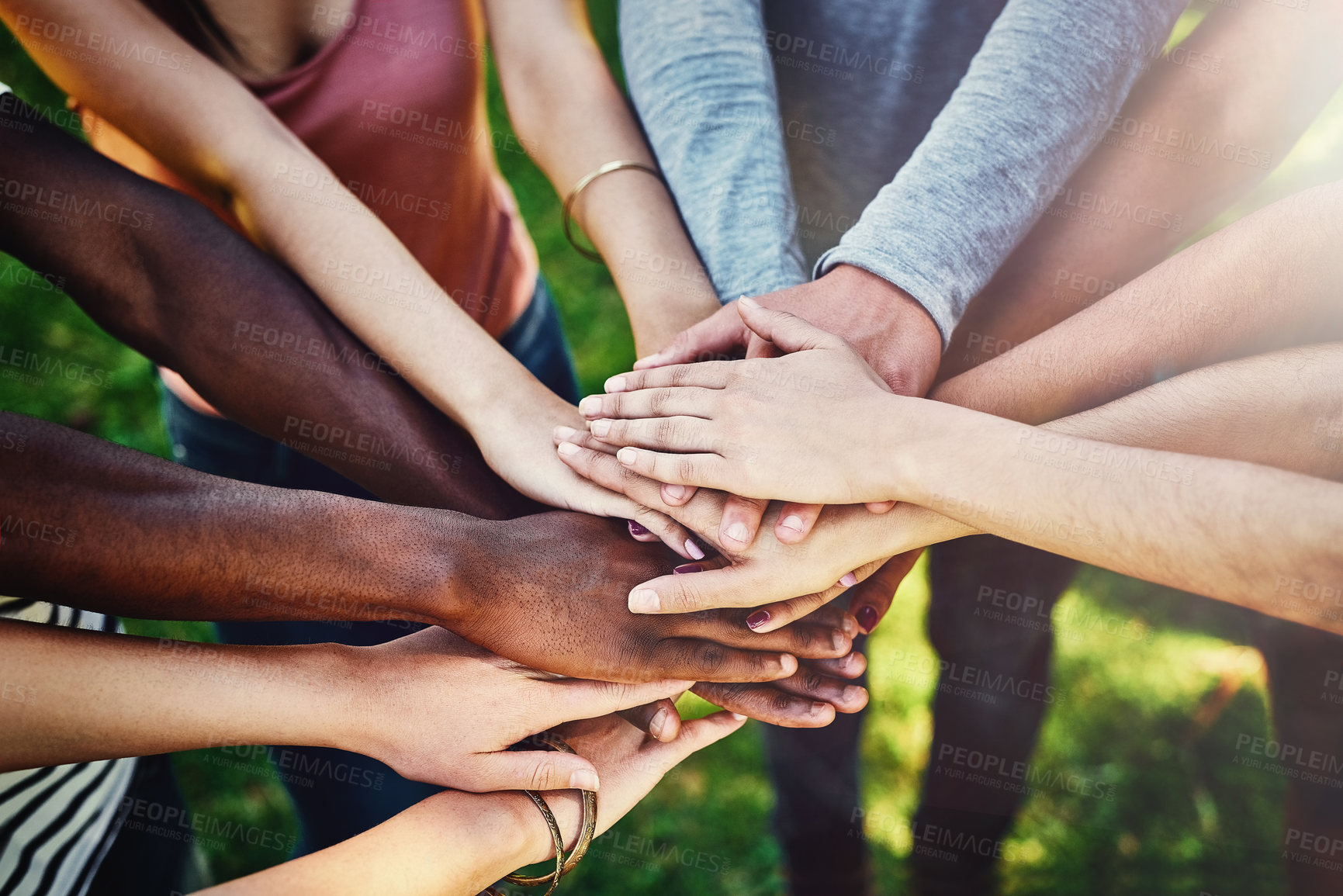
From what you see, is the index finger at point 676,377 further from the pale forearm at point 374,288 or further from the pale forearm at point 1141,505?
the pale forearm at point 1141,505

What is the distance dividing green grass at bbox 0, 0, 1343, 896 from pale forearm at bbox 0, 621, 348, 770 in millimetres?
1404

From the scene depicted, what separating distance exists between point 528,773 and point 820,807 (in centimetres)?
107

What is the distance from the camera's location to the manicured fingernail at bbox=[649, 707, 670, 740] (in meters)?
1.20

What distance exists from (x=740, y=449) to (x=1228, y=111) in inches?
36.7

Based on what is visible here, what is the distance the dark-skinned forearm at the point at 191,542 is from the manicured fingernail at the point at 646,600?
0.23 m

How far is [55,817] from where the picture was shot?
1105 mm

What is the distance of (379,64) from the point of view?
1.33m

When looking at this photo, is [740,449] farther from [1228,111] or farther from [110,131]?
[110,131]

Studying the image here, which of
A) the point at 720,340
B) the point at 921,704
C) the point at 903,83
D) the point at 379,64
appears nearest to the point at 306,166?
the point at 379,64
